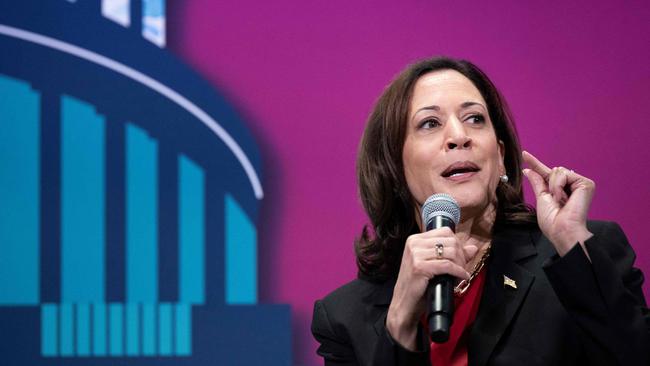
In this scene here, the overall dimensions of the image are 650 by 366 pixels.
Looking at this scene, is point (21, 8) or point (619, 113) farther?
point (21, 8)

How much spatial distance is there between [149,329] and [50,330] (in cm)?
31

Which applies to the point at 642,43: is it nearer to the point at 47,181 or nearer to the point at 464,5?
the point at 464,5

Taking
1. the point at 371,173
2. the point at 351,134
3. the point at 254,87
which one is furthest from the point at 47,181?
the point at 371,173

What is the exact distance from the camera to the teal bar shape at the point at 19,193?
2535mm

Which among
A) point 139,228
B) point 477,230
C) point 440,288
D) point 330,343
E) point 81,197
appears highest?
point 81,197

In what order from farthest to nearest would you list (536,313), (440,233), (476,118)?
1. (476,118)
2. (536,313)
3. (440,233)

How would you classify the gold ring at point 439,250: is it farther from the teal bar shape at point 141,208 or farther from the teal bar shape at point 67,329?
the teal bar shape at point 67,329

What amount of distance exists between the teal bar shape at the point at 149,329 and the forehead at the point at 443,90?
44.3 inches

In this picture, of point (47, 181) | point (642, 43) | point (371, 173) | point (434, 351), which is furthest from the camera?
point (47, 181)

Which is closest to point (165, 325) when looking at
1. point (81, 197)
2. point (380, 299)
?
point (81, 197)

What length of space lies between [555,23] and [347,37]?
2.06ft

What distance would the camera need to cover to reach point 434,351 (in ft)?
5.30

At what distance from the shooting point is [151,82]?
99.6 inches

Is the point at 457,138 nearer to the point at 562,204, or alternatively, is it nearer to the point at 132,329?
the point at 562,204
